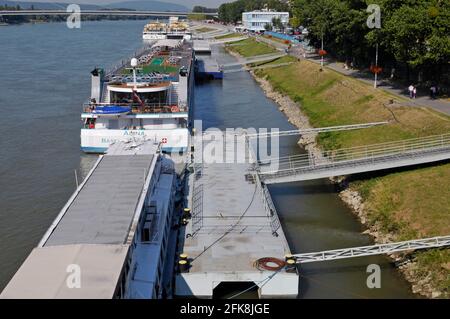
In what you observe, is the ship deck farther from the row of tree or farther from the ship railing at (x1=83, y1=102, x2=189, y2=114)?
the row of tree

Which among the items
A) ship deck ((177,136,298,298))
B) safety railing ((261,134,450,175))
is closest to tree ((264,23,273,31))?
safety railing ((261,134,450,175))

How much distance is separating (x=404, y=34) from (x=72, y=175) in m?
27.3

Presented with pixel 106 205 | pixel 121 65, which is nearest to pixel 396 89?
pixel 121 65

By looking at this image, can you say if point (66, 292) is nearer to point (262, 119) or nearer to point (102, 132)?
point (102, 132)

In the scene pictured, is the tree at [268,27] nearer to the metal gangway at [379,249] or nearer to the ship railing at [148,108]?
the ship railing at [148,108]

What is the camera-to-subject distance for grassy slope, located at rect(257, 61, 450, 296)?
2448 cm

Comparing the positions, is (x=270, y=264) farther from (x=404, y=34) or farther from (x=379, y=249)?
(x=404, y=34)

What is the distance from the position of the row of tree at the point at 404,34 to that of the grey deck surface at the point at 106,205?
2567 cm

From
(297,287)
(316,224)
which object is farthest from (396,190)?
(297,287)

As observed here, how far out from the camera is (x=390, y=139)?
119 feet

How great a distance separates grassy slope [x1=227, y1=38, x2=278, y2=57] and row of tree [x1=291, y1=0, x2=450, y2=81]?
3914 cm

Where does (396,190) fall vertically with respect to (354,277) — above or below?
above

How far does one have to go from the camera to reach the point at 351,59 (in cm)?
7019

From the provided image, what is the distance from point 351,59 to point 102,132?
4395cm
